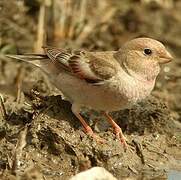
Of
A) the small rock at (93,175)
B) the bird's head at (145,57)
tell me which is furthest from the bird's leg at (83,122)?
the small rock at (93,175)

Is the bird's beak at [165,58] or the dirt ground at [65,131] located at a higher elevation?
the bird's beak at [165,58]

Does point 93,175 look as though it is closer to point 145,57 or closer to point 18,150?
point 18,150

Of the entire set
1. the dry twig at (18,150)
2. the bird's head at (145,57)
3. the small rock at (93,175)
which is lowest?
the dry twig at (18,150)

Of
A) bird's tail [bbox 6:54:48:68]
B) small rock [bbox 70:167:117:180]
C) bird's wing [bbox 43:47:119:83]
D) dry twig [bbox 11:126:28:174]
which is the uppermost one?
bird's wing [bbox 43:47:119:83]

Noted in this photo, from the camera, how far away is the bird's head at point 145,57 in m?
7.97

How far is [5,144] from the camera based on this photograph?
7.53m

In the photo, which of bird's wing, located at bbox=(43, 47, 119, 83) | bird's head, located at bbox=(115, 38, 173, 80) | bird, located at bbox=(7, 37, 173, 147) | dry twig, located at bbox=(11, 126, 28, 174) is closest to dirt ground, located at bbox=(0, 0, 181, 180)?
dry twig, located at bbox=(11, 126, 28, 174)

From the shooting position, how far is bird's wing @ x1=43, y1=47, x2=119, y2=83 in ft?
26.0

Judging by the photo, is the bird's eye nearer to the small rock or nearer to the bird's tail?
the bird's tail

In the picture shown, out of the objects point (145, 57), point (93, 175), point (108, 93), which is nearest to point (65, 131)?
point (108, 93)

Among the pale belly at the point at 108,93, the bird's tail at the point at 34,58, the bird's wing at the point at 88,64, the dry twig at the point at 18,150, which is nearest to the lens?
the dry twig at the point at 18,150

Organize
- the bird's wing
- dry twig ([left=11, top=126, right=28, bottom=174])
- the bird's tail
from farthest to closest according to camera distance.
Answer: the bird's tail, the bird's wing, dry twig ([left=11, top=126, right=28, bottom=174])

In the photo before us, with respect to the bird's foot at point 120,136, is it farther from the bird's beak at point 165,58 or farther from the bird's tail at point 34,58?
the bird's tail at point 34,58

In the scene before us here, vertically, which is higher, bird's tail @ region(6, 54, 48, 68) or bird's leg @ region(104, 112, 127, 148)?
bird's tail @ region(6, 54, 48, 68)
